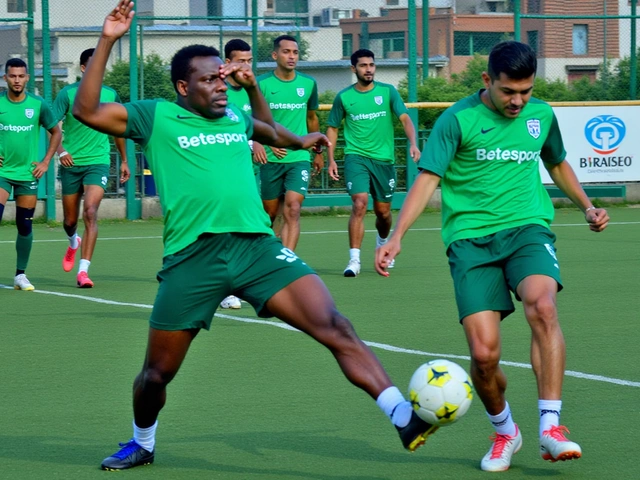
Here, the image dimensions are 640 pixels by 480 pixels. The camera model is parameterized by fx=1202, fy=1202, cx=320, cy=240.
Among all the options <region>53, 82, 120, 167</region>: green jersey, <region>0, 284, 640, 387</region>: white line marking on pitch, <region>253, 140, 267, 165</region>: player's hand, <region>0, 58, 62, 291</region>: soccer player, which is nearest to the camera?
<region>0, 284, 640, 387</region>: white line marking on pitch

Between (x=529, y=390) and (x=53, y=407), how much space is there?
2732 mm

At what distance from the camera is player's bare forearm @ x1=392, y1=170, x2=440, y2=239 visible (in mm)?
5492

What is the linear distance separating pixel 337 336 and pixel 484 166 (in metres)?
1.18

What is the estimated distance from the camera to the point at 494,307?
5.44 metres

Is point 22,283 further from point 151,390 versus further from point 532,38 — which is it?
point 532,38

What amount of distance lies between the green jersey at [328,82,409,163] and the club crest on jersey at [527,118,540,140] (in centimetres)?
772

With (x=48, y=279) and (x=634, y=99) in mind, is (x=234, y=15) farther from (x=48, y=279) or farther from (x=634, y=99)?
(x=48, y=279)

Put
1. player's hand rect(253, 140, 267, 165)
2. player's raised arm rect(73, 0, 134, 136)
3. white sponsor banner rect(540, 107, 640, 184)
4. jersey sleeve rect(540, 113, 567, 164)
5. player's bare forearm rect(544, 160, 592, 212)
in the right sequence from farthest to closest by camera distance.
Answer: white sponsor banner rect(540, 107, 640, 184) → player's hand rect(253, 140, 267, 165) → player's bare forearm rect(544, 160, 592, 212) → jersey sleeve rect(540, 113, 567, 164) → player's raised arm rect(73, 0, 134, 136)

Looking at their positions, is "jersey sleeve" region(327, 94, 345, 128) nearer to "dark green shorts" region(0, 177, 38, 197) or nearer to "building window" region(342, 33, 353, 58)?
"dark green shorts" region(0, 177, 38, 197)

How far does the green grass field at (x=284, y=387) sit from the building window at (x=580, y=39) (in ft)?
43.5

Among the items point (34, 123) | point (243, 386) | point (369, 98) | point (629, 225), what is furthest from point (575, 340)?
point (629, 225)

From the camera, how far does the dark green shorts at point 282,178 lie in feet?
40.7

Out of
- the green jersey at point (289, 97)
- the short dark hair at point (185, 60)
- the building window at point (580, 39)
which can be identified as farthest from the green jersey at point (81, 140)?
the building window at point (580, 39)

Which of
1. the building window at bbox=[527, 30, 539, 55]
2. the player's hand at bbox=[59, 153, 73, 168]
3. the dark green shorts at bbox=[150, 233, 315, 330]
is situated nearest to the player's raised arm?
the dark green shorts at bbox=[150, 233, 315, 330]
